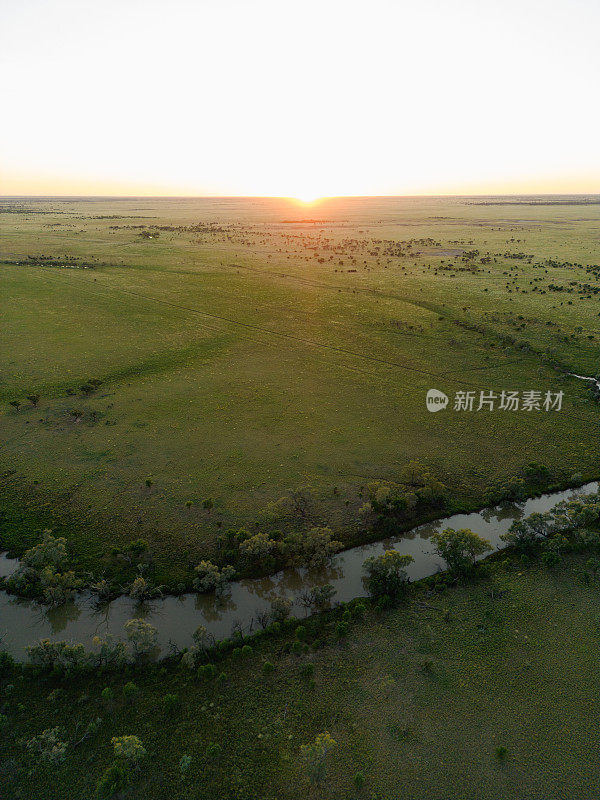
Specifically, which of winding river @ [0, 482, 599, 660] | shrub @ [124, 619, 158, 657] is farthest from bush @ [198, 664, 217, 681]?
shrub @ [124, 619, 158, 657]

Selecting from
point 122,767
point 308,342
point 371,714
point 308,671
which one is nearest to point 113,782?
point 122,767

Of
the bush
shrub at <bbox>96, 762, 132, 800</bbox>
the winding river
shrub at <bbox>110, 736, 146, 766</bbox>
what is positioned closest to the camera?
shrub at <bbox>96, 762, 132, 800</bbox>

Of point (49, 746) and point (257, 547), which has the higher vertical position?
point (257, 547)

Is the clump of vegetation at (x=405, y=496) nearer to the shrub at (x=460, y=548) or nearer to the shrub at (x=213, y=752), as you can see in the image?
the shrub at (x=460, y=548)

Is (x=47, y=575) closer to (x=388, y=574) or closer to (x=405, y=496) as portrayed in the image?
(x=388, y=574)

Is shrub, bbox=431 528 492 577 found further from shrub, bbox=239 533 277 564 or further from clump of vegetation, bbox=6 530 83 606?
clump of vegetation, bbox=6 530 83 606

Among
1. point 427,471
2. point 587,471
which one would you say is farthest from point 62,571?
point 587,471
